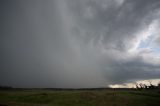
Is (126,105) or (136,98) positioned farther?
(136,98)

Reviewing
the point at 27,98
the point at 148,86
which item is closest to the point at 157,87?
the point at 148,86

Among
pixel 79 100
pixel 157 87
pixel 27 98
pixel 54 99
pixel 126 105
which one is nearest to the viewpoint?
pixel 126 105

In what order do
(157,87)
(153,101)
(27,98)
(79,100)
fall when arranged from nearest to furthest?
1. (153,101)
2. (79,100)
3. (27,98)
4. (157,87)

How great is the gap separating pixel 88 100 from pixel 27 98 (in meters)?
34.3

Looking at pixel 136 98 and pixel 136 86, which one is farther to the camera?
pixel 136 86

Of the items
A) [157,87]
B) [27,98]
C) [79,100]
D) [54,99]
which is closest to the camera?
[79,100]

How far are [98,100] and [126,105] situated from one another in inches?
492

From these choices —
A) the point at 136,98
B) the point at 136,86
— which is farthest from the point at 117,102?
the point at 136,86

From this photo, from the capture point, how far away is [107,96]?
7825 centimetres

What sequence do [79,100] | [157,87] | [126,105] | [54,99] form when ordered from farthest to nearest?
[157,87] → [54,99] → [79,100] → [126,105]

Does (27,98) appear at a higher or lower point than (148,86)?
lower

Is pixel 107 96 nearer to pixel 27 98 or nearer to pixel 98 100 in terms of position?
pixel 98 100

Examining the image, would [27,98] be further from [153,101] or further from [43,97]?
[153,101]

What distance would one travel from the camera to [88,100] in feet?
246
